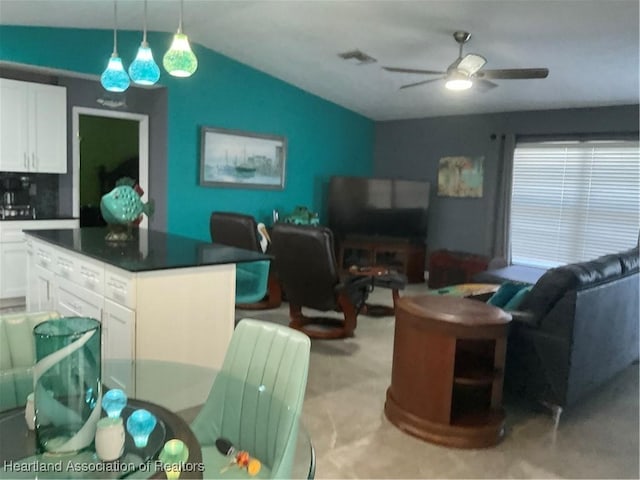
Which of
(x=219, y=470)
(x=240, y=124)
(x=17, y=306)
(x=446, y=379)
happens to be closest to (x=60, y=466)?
(x=219, y=470)

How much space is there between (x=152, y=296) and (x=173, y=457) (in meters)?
1.37

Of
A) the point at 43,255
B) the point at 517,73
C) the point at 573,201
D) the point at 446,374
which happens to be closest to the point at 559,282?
the point at 446,374

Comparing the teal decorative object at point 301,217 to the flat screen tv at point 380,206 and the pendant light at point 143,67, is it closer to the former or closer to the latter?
the flat screen tv at point 380,206

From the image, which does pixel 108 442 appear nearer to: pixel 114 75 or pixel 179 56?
pixel 179 56

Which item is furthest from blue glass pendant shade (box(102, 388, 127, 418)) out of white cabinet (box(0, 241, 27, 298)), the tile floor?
white cabinet (box(0, 241, 27, 298))

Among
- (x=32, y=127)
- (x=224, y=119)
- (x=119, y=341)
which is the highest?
(x=224, y=119)

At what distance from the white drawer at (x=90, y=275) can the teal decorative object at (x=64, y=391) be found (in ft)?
4.88

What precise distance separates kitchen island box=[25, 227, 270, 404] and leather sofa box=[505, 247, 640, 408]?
163 centimetres

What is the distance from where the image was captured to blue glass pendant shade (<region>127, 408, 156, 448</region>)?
1334 mm

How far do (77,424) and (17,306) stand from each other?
4483 millimetres

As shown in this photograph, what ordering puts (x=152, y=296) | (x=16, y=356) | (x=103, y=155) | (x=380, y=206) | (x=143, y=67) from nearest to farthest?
(x=16, y=356)
(x=152, y=296)
(x=143, y=67)
(x=103, y=155)
(x=380, y=206)

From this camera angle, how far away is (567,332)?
111 inches

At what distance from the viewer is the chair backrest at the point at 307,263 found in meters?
3.83

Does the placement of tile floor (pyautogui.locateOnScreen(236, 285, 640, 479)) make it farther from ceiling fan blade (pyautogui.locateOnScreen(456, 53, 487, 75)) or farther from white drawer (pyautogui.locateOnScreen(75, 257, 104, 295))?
ceiling fan blade (pyautogui.locateOnScreen(456, 53, 487, 75))
